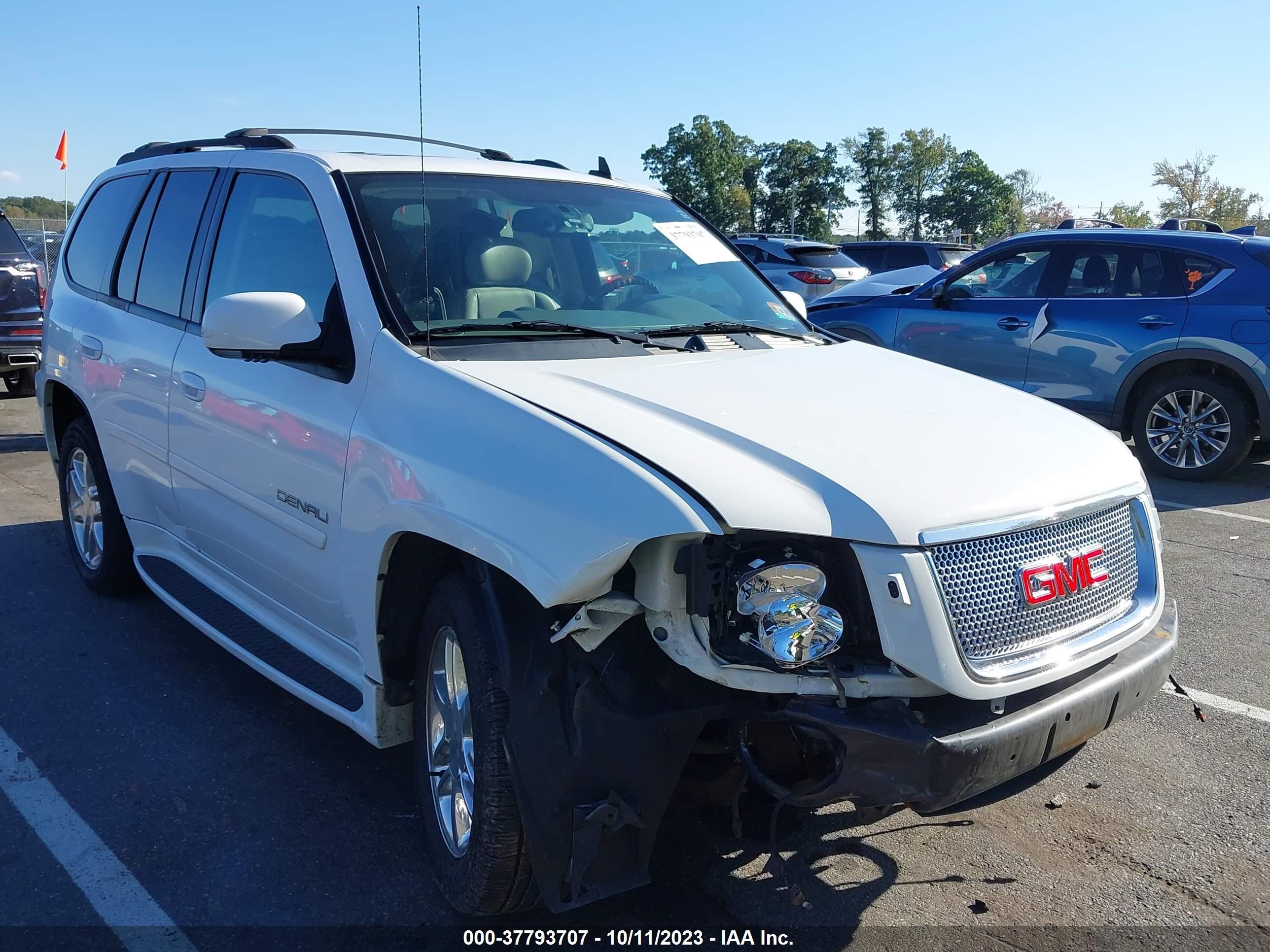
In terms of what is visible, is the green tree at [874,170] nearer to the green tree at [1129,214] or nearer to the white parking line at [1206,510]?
the green tree at [1129,214]

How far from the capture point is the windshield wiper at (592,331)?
3.37 m

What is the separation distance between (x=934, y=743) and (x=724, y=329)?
190 centimetres

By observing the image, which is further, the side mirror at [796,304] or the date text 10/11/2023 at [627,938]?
the side mirror at [796,304]

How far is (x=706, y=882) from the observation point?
2959 mm

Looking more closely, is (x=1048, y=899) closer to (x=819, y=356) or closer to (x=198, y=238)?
(x=819, y=356)

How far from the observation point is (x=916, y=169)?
7288cm

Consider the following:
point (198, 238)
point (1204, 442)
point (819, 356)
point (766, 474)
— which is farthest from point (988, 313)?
point (766, 474)

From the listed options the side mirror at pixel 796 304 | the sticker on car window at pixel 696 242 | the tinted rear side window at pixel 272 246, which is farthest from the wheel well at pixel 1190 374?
the tinted rear side window at pixel 272 246

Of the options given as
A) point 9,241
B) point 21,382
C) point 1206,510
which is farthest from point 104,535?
point 21,382

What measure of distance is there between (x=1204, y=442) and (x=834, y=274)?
9.57m

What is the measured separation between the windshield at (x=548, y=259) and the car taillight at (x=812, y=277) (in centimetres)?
1292

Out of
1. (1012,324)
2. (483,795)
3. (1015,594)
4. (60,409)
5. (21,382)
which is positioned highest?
(1012,324)

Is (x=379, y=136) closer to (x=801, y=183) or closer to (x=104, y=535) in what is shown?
(x=104, y=535)

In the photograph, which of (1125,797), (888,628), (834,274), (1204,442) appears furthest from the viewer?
(834,274)
